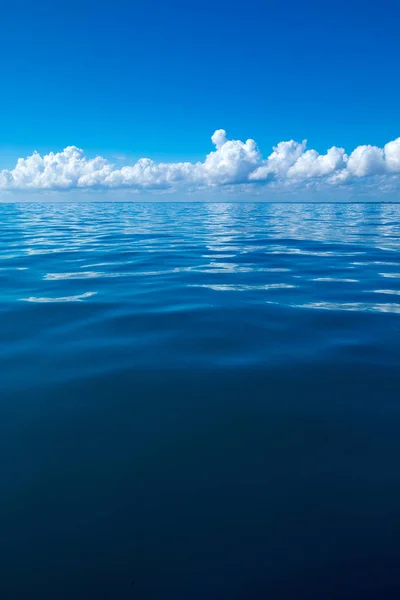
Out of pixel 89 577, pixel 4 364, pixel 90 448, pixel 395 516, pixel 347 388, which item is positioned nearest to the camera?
pixel 89 577

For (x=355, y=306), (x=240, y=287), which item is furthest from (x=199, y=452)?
(x=240, y=287)

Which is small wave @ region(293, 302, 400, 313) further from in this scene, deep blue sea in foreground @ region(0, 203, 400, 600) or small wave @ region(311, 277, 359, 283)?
small wave @ region(311, 277, 359, 283)

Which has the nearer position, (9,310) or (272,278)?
(9,310)

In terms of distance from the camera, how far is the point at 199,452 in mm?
3607

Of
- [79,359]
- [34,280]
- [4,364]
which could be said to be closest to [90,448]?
[79,359]

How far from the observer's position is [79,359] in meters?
5.68

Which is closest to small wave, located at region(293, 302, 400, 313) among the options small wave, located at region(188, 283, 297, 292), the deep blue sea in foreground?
the deep blue sea in foreground

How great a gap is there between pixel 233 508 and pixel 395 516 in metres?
1.34

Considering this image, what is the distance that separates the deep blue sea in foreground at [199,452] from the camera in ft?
8.35

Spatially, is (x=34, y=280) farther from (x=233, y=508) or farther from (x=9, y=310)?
(x=233, y=508)

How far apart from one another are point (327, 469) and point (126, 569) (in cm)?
197

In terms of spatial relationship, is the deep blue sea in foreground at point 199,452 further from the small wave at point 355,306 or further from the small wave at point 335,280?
the small wave at point 335,280

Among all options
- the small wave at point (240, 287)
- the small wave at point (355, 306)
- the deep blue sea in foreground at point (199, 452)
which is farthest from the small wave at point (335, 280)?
the deep blue sea in foreground at point (199, 452)

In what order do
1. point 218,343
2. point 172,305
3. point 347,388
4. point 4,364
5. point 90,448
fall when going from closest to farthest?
point 90,448 → point 347,388 → point 4,364 → point 218,343 → point 172,305
